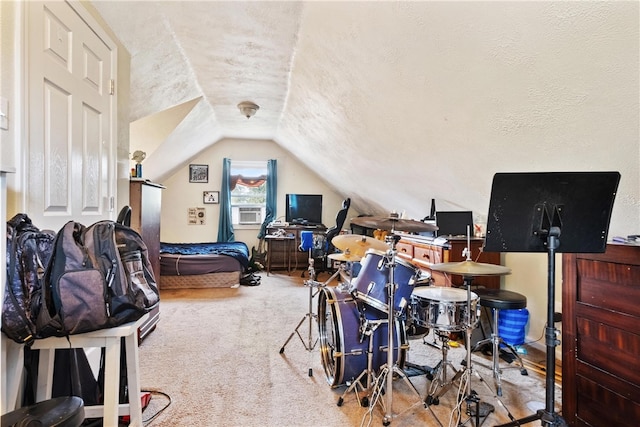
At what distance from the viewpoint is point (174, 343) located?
9.09ft

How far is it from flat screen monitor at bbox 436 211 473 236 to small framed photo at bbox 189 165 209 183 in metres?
4.75

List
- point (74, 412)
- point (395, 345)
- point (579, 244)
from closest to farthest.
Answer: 1. point (74, 412)
2. point (579, 244)
3. point (395, 345)

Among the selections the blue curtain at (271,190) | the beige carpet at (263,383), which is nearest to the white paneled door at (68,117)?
the beige carpet at (263,383)

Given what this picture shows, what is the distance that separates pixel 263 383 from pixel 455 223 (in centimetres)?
205

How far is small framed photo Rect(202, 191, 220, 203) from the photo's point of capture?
Answer: 638 centimetres

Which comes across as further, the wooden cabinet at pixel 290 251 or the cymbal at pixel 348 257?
the wooden cabinet at pixel 290 251

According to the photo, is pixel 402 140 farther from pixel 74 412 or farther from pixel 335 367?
pixel 74 412

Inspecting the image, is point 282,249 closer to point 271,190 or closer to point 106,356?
point 271,190

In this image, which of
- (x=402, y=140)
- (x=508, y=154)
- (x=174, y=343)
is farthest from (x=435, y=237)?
(x=174, y=343)

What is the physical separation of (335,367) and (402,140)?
1.80 meters

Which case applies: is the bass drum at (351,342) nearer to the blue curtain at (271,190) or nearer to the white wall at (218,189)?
the blue curtain at (271,190)

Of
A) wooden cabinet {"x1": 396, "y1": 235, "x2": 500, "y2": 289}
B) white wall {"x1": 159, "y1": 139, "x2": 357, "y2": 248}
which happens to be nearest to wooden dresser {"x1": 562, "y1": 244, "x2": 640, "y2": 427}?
wooden cabinet {"x1": 396, "y1": 235, "x2": 500, "y2": 289}

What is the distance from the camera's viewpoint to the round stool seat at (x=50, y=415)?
0.98 metres

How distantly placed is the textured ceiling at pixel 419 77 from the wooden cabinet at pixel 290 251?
2.31 metres
